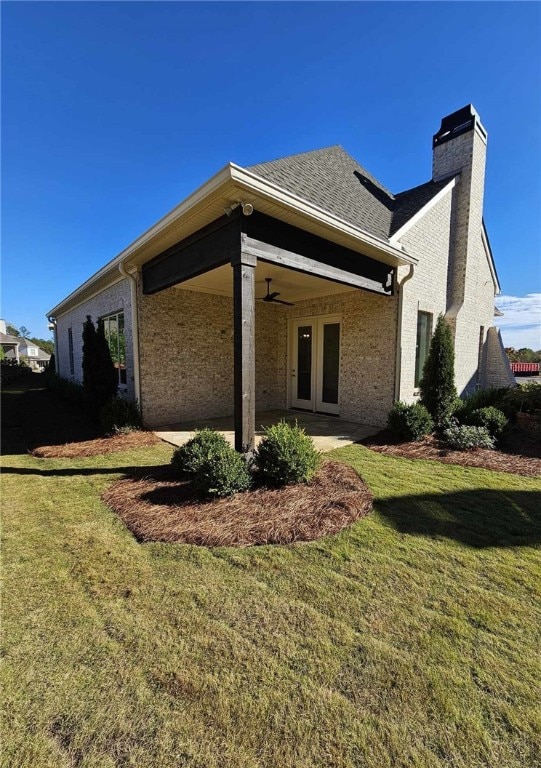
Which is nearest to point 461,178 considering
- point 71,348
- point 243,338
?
point 243,338

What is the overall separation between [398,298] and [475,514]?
16.4ft

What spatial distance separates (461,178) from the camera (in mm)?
9055

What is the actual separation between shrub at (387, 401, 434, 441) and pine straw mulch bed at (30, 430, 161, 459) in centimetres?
482

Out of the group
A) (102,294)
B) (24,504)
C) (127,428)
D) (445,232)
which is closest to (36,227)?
(102,294)

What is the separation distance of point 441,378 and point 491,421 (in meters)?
1.23

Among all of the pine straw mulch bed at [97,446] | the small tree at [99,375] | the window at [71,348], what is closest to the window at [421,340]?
the pine straw mulch bed at [97,446]

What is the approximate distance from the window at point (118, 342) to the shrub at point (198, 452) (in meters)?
5.14

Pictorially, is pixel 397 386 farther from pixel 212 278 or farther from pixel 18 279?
pixel 18 279

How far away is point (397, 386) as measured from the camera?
732 centimetres

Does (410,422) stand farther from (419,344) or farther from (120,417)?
(120,417)

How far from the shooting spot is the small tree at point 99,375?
8156 millimetres

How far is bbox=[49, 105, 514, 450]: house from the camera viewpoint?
4.61 metres

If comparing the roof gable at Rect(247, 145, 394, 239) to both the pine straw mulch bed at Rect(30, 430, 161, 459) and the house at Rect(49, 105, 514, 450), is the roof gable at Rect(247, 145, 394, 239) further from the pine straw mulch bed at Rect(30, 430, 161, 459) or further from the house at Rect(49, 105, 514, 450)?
the pine straw mulch bed at Rect(30, 430, 161, 459)

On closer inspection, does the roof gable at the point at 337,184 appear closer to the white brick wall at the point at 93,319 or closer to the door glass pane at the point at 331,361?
the door glass pane at the point at 331,361
